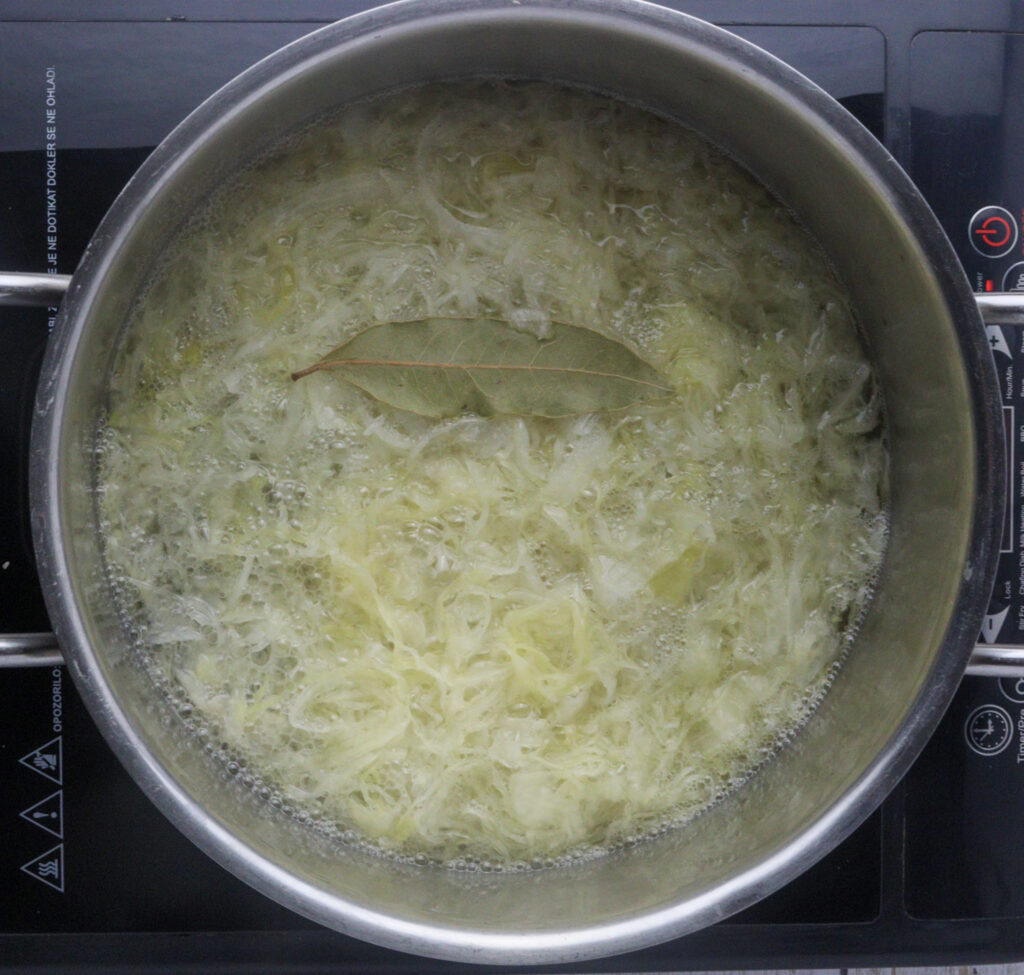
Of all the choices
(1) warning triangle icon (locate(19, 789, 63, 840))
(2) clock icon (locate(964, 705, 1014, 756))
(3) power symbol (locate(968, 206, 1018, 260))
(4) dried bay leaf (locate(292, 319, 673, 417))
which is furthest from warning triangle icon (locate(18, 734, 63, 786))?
(3) power symbol (locate(968, 206, 1018, 260))

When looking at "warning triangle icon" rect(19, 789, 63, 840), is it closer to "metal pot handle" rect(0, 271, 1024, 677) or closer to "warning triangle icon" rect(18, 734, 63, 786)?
"warning triangle icon" rect(18, 734, 63, 786)

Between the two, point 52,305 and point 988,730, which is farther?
point 988,730

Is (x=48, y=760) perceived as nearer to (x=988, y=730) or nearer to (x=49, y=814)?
(x=49, y=814)

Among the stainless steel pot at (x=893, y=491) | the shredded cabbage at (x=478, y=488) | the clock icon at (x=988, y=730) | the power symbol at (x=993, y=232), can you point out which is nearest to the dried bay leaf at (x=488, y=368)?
the shredded cabbage at (x=478, y=488)

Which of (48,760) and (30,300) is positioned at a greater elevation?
(30,300)

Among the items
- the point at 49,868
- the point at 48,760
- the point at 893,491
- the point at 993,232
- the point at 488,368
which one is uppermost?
the point at 993,232

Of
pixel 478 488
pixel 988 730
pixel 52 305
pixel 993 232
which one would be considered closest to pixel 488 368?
pixel 478 488
